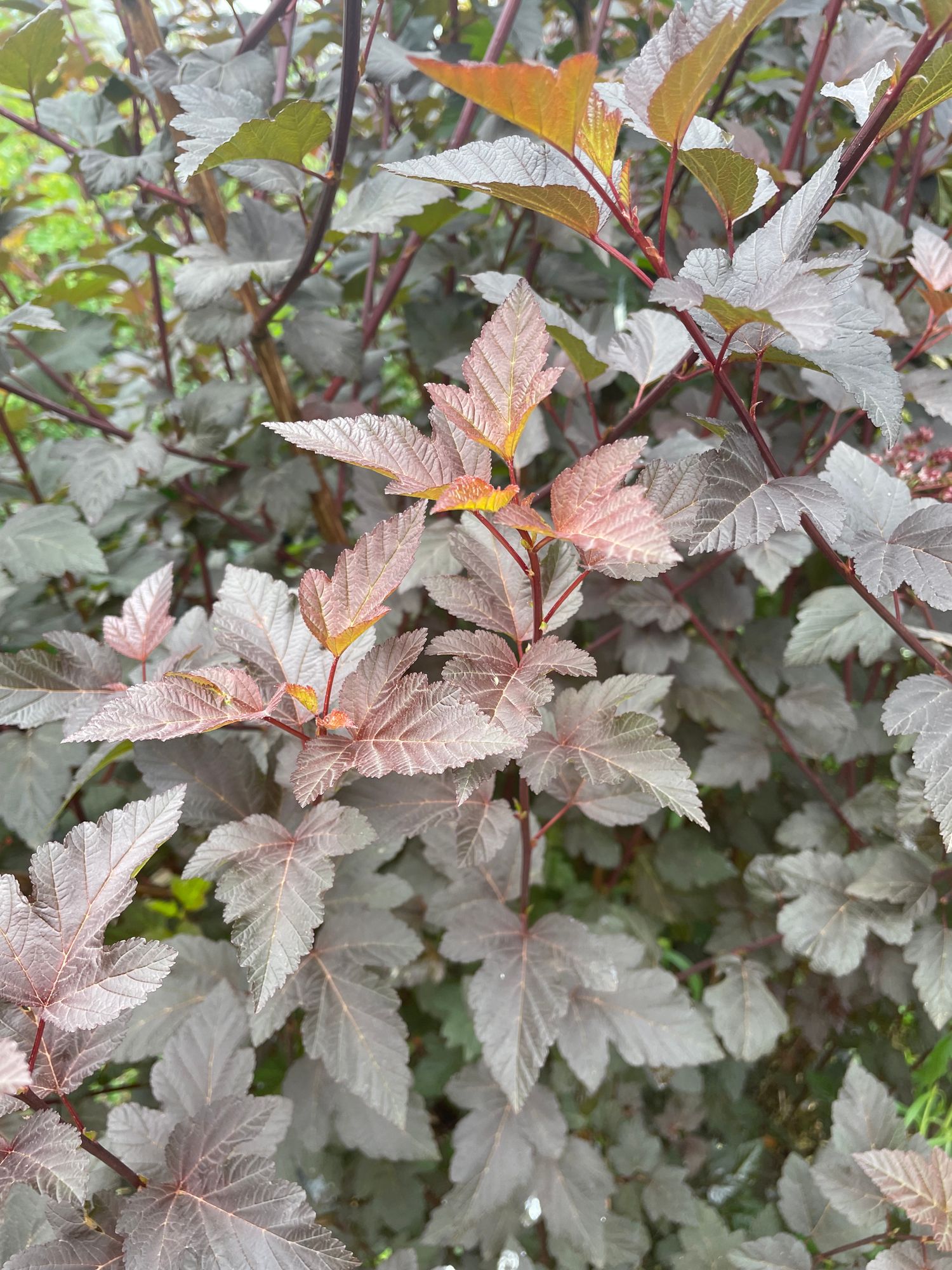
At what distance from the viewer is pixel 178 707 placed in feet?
1.87

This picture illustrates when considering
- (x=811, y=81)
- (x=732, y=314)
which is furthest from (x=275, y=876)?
(x=811, y=81)

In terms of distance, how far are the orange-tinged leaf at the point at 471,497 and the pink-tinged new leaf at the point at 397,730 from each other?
0.40ft

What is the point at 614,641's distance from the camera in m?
1.28

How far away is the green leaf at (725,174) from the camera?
1.72 ft

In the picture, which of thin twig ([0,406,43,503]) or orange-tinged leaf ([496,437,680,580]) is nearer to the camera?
orange-tinged leaf ([496,437,680,580])

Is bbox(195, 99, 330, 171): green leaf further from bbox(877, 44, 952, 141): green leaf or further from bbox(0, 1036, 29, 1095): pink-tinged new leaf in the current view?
bbox(0, 1036, 29, 1095): pink-tinged new leaf

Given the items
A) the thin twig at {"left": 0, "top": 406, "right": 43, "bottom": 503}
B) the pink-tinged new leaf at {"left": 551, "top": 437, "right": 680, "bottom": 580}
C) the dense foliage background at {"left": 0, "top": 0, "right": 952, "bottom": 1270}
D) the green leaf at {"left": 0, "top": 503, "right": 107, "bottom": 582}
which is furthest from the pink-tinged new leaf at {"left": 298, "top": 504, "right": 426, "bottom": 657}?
the thin twig at {"left": 0, "top": 406, "right": 43, "bottom": 503}

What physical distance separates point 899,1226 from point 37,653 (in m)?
1.16

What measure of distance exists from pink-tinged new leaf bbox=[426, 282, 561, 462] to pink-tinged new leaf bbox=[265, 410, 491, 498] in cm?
3

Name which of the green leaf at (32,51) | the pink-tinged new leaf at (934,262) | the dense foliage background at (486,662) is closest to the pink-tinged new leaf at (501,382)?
the dense foliage background at (486,662)

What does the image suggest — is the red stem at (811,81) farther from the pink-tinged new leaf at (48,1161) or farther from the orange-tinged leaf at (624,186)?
the pink-tinged new leaf at (48,1161)

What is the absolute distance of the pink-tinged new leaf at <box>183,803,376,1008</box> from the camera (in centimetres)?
55

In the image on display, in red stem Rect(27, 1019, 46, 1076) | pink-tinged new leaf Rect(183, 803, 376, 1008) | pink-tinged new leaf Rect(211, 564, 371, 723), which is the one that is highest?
pink-tinged new leaf Rect(211, 564, 371, 723)

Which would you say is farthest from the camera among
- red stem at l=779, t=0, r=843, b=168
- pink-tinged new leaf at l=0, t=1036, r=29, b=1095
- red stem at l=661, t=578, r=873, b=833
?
red stem at l=661, t=578, r=873, b=833
